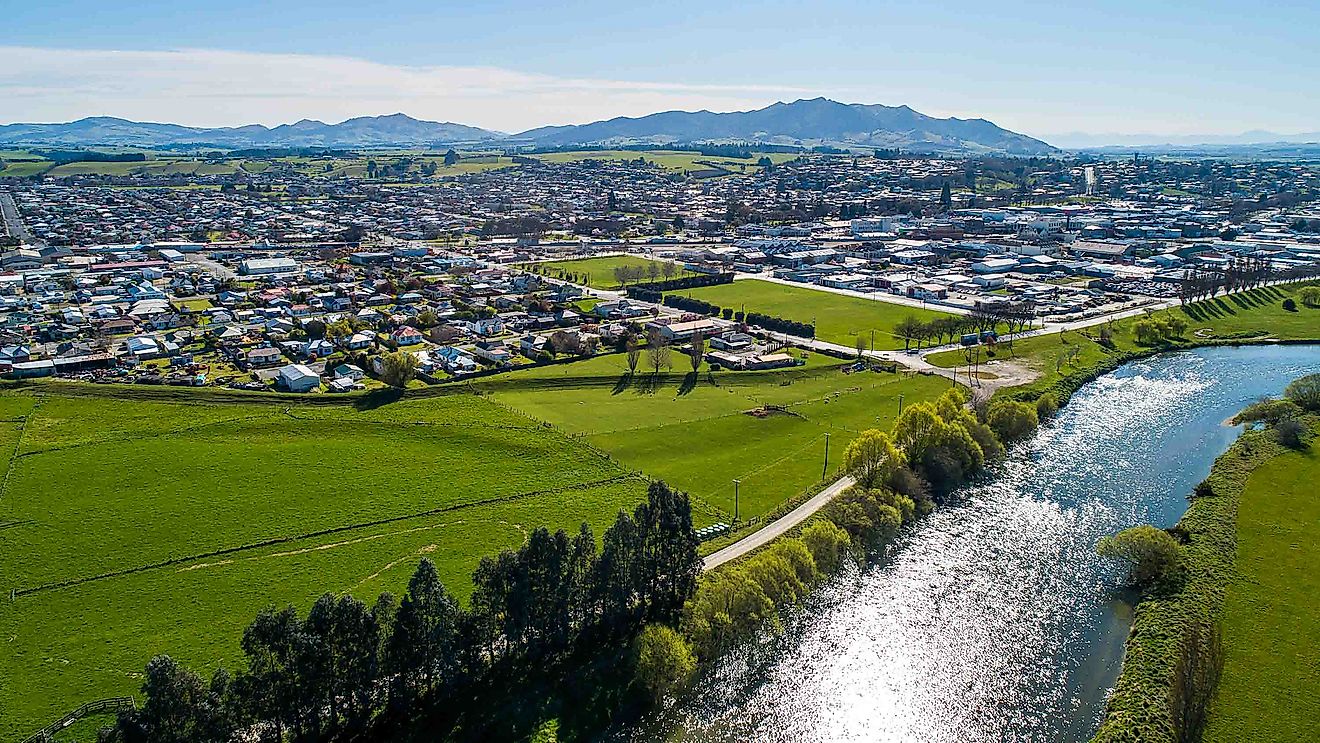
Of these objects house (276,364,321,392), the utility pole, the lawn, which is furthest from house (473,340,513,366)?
the lawn

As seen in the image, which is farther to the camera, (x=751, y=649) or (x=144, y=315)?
(x=144, y=315)

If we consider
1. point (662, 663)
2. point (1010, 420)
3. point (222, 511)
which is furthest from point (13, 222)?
point (1010, 420)

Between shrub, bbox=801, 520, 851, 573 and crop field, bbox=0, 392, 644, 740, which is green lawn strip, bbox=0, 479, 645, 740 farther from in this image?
shrub, bbox=801, 520, 851, 573

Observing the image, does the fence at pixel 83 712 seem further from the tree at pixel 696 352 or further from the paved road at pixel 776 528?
the tree at pixel 696 352

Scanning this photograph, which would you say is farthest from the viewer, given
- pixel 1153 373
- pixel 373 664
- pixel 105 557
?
pixel 1153 373

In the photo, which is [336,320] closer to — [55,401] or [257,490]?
[55,401]

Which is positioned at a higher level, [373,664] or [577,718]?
[373,664]

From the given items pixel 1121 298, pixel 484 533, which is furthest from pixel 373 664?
pixel 1121 298

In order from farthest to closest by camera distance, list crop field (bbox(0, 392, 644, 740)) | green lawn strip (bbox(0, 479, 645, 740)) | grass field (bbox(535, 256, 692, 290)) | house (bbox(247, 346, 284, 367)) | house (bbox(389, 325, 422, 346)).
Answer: grass field (bbox(535, 256, 692, 290))
house (bbox(389, 325, 422, 346))
house (bbox(247, 346, 284, 367))
crop field (bbox(0, 392, 644, 740))
green lawn strip (bbox(0, 479, 645, 740))
